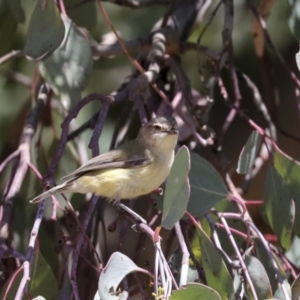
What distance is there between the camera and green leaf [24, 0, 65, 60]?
1.54m

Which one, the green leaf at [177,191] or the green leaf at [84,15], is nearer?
the green leaf at [177,191]

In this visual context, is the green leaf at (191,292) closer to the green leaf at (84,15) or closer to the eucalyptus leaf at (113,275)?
the eucalyptus leaf at (113,275)

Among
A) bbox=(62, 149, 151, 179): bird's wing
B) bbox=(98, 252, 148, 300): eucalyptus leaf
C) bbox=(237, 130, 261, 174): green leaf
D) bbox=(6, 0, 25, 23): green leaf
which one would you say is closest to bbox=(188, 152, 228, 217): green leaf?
bbox=(237, 130, 261, 174): green leaf

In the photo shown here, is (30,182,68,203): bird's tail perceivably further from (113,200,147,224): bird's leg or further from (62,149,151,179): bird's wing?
(113,200,147,224): bird's leg

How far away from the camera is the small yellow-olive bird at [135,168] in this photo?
1.72m

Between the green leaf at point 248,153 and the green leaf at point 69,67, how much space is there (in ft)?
1.36

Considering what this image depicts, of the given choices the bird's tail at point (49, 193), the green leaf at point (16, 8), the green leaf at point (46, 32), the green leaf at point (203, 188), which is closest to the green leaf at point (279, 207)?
the green leaf at point (203, 188)

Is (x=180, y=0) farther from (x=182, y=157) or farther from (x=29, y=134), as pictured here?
(x=182, y=157)

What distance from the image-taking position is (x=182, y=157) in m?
1.17

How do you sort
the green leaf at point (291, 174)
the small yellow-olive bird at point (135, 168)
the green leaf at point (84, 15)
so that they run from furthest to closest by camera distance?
the green leaf at point (84, 15), the small yellow-olive bird at point (135, 168), the green leaf at point (291, 174)

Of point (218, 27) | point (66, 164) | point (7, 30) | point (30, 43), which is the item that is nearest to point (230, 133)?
point (218, 27)

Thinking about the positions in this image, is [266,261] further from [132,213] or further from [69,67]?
[69,67]

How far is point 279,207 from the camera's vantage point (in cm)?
164

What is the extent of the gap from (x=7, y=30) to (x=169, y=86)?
517 millimetres
